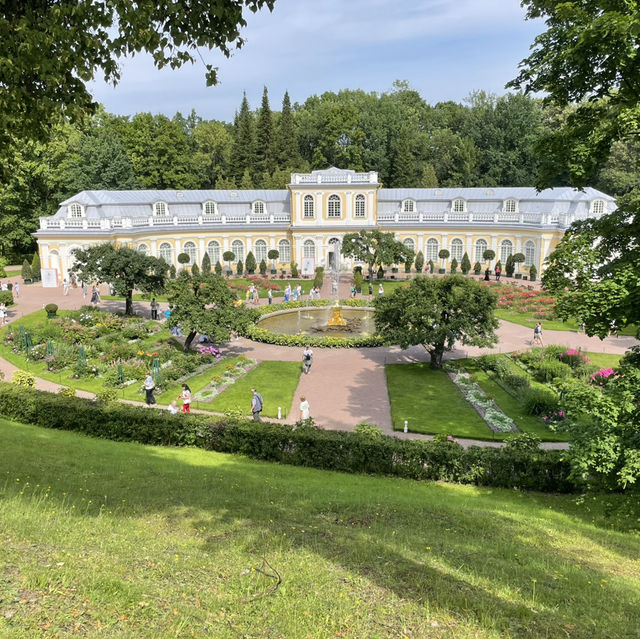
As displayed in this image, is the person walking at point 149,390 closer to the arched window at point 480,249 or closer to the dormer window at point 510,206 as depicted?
the arched window at point 480,249

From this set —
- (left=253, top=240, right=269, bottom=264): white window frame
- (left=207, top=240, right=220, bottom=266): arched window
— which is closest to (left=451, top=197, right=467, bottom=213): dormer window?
(left=253, top=240, right=269, bottom=264): white window frame

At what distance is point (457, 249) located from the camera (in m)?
55.1

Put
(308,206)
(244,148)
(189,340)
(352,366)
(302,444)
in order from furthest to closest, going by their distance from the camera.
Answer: (244,148) < (308,206) < (189,340) < (352,366) < (302,444)

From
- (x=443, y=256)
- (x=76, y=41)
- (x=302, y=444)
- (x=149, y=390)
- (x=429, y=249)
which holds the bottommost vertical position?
(x=302, y=444)

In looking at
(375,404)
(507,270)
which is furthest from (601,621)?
(507,270)

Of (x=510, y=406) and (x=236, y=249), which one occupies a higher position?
(x=236, y=249)

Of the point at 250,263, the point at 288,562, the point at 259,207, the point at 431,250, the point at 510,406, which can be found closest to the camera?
the point at 288,562

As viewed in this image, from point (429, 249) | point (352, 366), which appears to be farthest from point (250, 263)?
point (352, 366)

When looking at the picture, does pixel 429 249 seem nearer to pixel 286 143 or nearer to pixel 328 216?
pixel 328 216

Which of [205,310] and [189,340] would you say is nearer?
[205,310]

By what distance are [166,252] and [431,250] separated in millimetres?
24694

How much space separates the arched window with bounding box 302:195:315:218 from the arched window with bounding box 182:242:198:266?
35.0ft

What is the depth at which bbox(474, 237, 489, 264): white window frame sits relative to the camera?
53.9m

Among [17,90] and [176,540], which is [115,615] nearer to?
[176,540]
